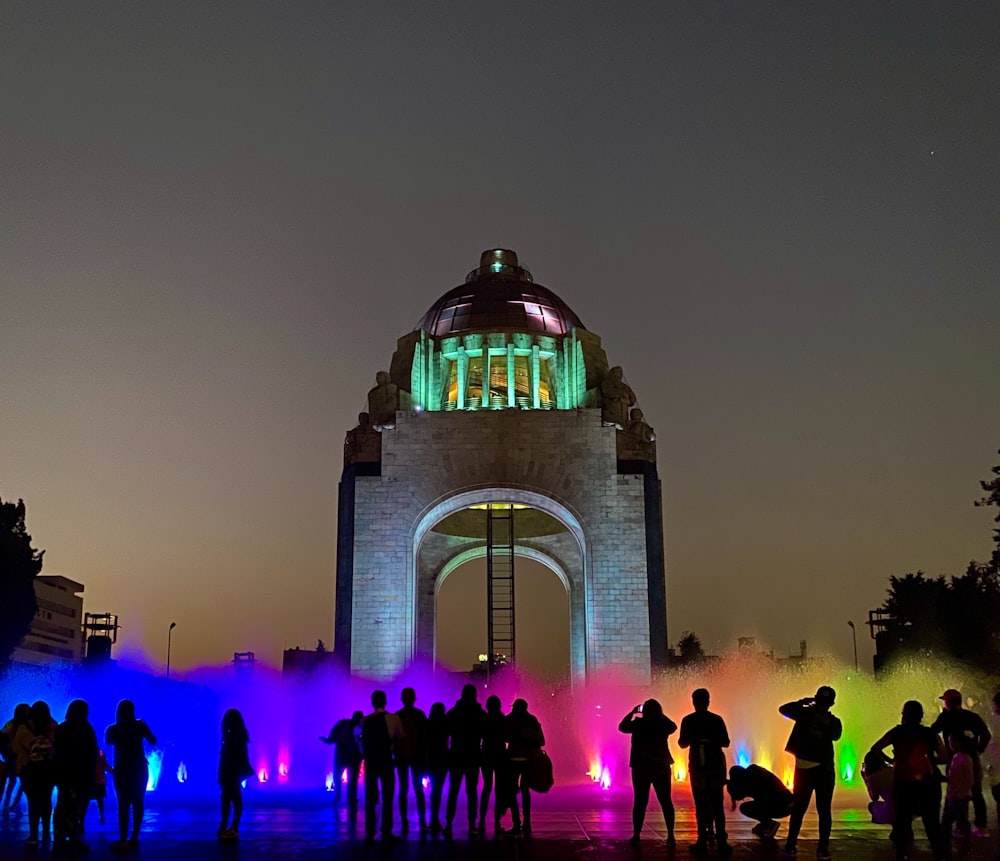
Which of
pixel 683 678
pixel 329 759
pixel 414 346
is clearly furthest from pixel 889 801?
pixel 414 346

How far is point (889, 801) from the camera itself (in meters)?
10.1

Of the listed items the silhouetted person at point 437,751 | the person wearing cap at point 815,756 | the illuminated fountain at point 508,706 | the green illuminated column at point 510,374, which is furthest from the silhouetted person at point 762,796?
the green illuminated column at point 510,374

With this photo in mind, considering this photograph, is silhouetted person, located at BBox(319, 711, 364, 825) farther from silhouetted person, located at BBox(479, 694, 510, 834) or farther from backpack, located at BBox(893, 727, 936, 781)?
backpack, located at BBox(893, 727, 936, 781)

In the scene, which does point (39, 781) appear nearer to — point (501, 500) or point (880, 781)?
point (880, 781)

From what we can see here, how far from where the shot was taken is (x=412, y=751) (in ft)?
37.4

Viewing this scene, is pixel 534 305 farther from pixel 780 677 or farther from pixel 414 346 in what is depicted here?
pixel 780 677

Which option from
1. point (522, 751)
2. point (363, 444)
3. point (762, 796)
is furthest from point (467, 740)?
point (363, 444)

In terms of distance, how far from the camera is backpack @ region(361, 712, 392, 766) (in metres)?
11.1

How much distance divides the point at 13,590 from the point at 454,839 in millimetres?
25285

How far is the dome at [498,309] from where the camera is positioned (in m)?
32.1

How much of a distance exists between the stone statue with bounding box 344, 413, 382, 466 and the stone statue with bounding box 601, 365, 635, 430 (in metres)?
6.31

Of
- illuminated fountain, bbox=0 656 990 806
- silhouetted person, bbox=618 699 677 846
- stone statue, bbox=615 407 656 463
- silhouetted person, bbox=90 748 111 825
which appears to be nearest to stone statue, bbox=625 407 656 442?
stone statue, bbox=615 407 656 463

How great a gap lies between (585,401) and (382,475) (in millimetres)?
6321

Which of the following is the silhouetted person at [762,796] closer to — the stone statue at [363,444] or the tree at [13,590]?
the stone statue at [363,444]
